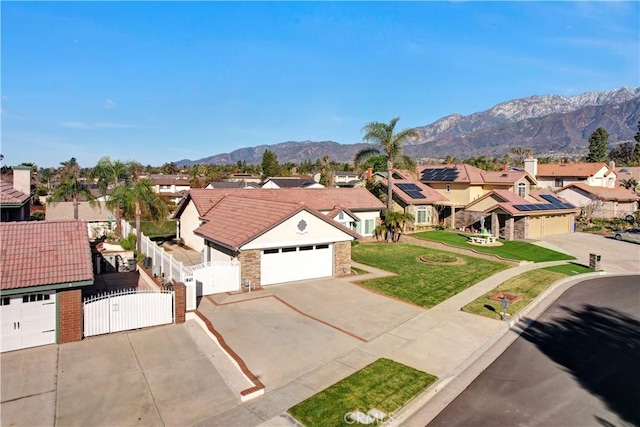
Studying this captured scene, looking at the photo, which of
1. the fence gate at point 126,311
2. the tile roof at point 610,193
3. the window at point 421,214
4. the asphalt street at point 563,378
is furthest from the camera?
the tile roof at point 610,193

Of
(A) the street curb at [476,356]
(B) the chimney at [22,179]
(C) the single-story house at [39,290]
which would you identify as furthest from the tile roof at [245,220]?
(B) the chimney at [22,179]

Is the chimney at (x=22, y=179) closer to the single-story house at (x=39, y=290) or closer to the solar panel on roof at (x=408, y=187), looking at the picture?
the single-story house at (x=39, y=290)

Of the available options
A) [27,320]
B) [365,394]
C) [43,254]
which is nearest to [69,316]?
[27,320]

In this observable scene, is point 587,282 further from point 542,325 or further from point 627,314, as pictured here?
point 542,325

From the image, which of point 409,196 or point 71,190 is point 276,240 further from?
point 71,190

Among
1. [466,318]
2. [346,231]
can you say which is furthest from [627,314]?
[346,231]
